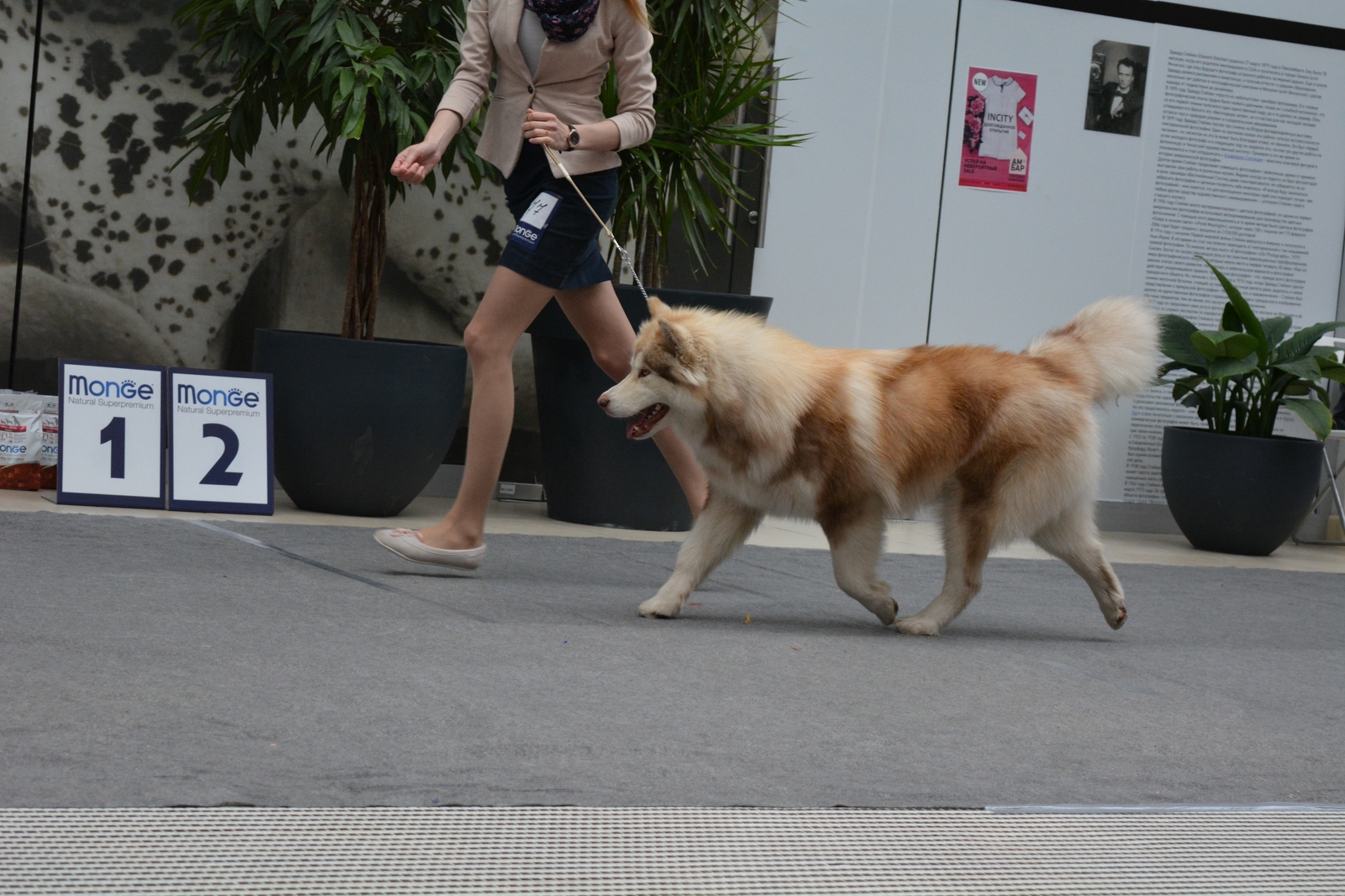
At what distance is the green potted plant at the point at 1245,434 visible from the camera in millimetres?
5461

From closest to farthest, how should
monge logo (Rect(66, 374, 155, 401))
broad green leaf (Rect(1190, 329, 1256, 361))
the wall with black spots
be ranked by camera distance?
monge logo (Rect(66, 374, 155, 401)) → the wall with black spots → broad green leaf (Rect(1190, 329, 1256, 361))

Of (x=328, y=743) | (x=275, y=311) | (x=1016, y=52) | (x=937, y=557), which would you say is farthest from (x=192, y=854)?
(x=1016, y=52)

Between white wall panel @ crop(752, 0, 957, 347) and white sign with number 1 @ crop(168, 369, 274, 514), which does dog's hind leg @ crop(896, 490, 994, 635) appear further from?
white wall panel @ crop(752, 0, 957, 347)

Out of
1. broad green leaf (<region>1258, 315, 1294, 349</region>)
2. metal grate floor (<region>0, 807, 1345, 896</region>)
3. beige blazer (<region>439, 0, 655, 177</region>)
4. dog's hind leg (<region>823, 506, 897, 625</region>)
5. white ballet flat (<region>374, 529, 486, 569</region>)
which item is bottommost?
white ballet flat (<region>374, 529, 486, 569</region>)

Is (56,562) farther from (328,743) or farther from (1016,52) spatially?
(1016,52)

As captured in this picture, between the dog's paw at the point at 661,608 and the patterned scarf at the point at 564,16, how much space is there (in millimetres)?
1332

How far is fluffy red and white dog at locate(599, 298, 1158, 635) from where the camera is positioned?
2.91 metres

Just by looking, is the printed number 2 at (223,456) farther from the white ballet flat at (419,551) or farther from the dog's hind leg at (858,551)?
the dog's hind leg at (858,551)

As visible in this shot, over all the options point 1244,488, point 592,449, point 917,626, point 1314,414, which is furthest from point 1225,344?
point 917,626

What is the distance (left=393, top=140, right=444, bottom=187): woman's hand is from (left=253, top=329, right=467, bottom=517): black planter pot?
51.5 inches

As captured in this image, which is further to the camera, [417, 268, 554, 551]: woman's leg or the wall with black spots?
the wall with black spots

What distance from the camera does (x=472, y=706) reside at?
211cm

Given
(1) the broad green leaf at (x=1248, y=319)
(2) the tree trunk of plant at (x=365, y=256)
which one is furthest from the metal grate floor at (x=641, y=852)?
(1) the broad green leaf at (x=1248, y=319)

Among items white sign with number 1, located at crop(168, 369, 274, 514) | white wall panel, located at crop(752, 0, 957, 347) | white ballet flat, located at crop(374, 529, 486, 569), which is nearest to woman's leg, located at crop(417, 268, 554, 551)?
white ballet flat, located at crop(374, 529, 486, 569)
